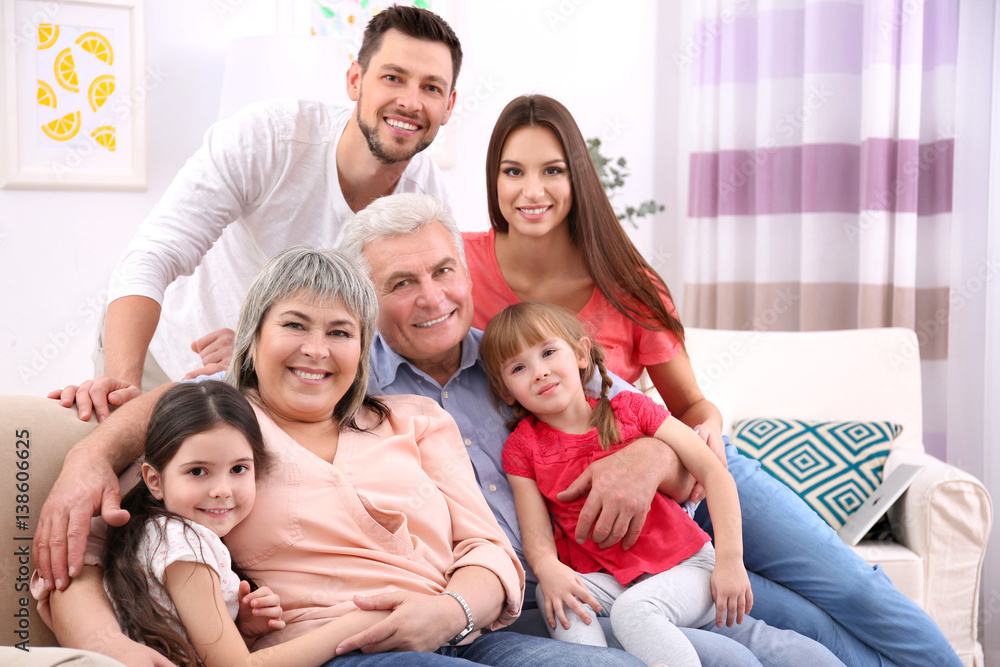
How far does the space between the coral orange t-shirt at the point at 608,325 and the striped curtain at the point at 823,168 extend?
4.09 feet

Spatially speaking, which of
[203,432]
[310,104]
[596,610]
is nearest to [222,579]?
[203,432]

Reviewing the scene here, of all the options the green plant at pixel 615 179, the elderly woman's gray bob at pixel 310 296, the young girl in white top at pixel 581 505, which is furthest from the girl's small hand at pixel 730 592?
the green plant at pixel 615 179

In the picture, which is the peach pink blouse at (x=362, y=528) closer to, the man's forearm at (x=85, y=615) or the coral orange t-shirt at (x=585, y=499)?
the man's forearm at (x=85, y=615)

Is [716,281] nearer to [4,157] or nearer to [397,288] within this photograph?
[397,288]

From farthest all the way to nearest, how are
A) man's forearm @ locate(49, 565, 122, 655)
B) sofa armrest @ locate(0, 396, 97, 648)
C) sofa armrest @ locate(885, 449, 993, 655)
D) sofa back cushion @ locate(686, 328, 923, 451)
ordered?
sofa back cushion @ locate(686, 328, 923, 451) → sofa armrest @ locate(885, 449, 993, 655) → sofa armrest @ locate(0, 396, 97, 648) → man's forearm @ locate(49, 565, 122, 655)

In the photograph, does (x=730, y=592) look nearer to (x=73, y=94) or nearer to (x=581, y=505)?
(x=581, y=505)

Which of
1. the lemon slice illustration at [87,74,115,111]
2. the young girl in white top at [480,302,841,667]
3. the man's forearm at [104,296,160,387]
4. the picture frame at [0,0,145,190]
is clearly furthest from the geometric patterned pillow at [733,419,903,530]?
the lemon slice illustration at [87,74,115,111]

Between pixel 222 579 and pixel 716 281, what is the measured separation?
2.90 m

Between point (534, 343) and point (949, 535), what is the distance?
56.4 inches

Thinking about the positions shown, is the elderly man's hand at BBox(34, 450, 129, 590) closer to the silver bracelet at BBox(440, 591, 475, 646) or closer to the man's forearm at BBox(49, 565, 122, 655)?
the man's forearm at BBox(49, 565, 122, 655)

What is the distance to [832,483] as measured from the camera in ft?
7.97

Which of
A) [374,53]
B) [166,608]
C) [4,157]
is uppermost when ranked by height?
[374,53]

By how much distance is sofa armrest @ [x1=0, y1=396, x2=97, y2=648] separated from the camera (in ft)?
3.93

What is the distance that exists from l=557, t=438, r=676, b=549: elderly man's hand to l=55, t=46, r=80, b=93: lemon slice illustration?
233 cm
